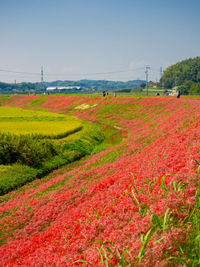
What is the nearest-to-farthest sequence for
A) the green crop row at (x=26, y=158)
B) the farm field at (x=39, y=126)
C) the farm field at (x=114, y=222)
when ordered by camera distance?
the farm field at (x=114, y=222) < the green crop row at (x=26, y=158) < the farm field at (x=39, y=126)

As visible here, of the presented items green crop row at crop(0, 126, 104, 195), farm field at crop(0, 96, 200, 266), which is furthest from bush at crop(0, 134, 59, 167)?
farm field at crop(0, 96, 200, 266)

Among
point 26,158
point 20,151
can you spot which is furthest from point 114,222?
point 20,151

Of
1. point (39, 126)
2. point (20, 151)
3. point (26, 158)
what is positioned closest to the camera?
point (26, 158)

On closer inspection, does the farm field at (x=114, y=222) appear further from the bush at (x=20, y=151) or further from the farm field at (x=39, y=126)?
the farm field at (x=39, y=126)

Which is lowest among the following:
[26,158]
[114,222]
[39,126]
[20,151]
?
[26,158]

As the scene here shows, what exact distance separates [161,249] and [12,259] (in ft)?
21.2

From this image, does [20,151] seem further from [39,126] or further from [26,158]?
[39,126]

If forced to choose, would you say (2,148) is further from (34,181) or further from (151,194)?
(151,194)

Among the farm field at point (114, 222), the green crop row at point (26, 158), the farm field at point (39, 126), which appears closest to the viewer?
the farm field at point (114, 222)

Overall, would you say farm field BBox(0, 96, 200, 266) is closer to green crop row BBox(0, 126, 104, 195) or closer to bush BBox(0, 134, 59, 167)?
green crop row BBox(0, 126, 104, 195)

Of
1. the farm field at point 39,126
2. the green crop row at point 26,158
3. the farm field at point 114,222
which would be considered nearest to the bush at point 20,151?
the green crop row at point 26,158

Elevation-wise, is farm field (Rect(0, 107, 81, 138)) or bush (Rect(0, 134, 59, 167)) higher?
farm field (Rect(0, 107, 81, 138))

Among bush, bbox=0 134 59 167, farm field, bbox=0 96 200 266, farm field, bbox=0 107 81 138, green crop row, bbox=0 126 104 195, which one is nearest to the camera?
farm field, bbox=0 96 200 266

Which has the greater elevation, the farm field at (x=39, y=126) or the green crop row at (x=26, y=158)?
the farm field at (x=39, y=126)
